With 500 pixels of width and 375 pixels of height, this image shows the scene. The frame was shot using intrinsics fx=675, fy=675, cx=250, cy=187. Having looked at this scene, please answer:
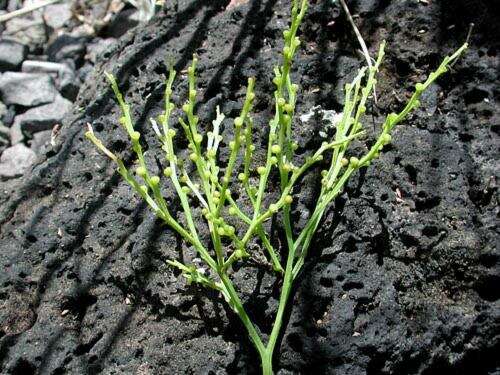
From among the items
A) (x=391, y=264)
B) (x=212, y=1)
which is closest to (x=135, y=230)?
(x=391, y=264)

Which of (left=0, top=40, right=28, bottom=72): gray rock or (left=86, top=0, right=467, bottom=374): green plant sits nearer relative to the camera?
(left=86, top=0, right=467, bottom=374): green plant

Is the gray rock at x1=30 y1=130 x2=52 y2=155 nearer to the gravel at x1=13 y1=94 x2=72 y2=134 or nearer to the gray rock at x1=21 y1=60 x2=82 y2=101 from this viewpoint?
the gravel at x1=13 y1=94 x2=72 y2=134

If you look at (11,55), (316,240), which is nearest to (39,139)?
(11,55)

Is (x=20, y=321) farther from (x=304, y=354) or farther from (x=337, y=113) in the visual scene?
(x=337, y=113)

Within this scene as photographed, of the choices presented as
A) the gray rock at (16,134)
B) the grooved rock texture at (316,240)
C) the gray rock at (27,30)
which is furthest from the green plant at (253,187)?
the gray rock at (27,30)

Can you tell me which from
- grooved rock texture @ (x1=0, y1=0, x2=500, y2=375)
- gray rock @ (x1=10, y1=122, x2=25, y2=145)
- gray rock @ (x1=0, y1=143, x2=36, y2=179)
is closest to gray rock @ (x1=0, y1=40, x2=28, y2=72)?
gray rock @ (x1=10, y1=122, x2=25, y2=145)

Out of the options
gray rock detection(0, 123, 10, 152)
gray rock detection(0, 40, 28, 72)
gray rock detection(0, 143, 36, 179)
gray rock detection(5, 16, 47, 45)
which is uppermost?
gray rock detection(5, 16, 47, 45)
